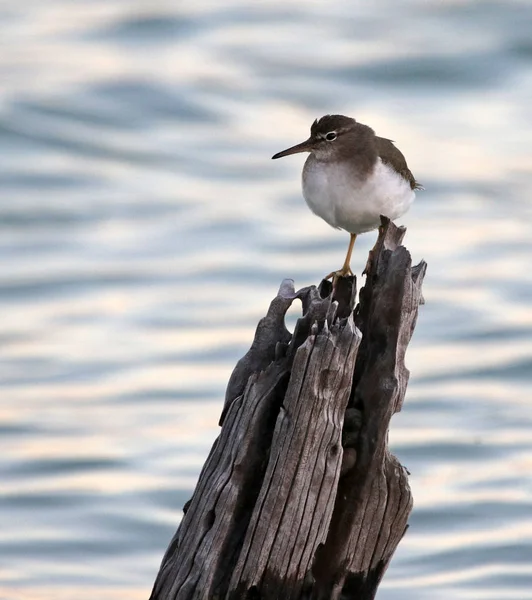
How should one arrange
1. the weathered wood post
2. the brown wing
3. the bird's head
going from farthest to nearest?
the bird's head
the brown wing
the weathered wood post

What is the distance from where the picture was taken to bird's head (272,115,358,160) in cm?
1090

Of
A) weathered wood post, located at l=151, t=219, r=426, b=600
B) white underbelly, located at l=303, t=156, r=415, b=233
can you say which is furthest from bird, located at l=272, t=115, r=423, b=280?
weathered wood post, located at l=151, t=219, r=426, b=600

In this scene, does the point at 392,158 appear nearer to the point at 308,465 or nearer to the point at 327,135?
the point at 327,135

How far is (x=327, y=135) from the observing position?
36.5 ft

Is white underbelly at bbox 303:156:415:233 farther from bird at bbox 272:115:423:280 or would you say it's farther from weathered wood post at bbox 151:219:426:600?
weathered wood post at bbox 151:219:426:600

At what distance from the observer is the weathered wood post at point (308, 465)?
23.7 feet

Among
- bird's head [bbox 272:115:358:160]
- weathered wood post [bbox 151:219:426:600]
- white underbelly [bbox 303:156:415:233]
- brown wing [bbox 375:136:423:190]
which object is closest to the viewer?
weathered wood post [bbox 151:219:426:600]

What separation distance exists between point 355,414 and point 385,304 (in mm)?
599

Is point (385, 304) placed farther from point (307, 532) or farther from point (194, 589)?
point (194, 589)

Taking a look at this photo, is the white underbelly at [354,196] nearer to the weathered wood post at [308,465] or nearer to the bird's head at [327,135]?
the bird's head at [327,135]

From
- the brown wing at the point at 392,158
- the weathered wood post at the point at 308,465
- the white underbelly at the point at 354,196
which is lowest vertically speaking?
the weathered wood post at the point at 308,465

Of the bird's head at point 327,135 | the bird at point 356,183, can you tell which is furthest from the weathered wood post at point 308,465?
the bird's head at point 327,135

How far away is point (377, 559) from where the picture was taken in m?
7.64

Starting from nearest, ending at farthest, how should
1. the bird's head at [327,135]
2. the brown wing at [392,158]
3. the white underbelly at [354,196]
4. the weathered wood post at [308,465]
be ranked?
1. the weathered wood post at [308,465]
2. the white underbelly at [354,196]
3. the brown wing at [392,158]
4. the bird's head at [327,135]
